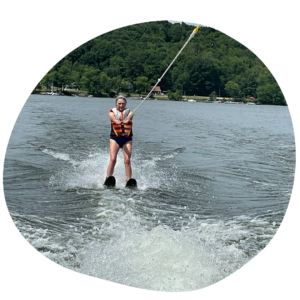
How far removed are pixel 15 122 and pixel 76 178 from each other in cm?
102

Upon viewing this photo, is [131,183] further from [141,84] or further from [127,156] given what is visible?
[141,84]

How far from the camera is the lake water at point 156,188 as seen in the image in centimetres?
671

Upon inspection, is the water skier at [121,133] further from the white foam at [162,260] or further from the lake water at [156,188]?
the white foam at [162,260]

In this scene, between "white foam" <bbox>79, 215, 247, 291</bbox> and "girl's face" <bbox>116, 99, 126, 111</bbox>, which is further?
"girl's face" <bbox>116, 99, 126, 111</bbox>

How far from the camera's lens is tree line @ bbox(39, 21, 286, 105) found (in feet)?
24.0

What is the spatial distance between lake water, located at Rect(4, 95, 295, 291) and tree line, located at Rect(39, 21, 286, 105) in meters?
0.22

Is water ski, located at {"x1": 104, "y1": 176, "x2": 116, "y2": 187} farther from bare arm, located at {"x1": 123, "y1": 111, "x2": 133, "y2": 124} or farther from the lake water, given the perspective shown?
bare arm, located at {"x1": 123, "y1": 111, "x2": 133, "y2": 124}

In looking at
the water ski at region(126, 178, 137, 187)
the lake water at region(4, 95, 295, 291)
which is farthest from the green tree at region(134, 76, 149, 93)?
the water ski at region(126, 178, 137, 187)

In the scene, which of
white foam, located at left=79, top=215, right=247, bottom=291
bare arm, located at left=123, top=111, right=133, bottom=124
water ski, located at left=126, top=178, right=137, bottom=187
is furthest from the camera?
water ski, located at left=126, top=178, right=137, bottom=187

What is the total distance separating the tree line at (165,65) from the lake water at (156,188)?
217 mm

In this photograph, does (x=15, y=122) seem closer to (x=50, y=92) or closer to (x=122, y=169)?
(x=50, y=92)

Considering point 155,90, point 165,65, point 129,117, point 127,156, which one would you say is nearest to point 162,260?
point 127,156

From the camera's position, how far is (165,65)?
292 inches

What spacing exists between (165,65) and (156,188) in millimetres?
1471
